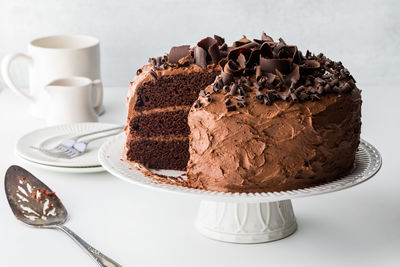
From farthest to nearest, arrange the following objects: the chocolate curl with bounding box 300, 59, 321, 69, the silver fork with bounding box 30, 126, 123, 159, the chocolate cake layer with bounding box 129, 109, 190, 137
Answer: the silver fork with bounding box 30, 126, 123, 159 < the chocolate cake layer with bounding box 129, 109, 190, 137 < the chocolate curl with bounding box 300, 59, 321, 69

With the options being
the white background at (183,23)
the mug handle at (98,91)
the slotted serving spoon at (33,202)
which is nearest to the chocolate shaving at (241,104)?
the slotted serving spoon at (33,202)

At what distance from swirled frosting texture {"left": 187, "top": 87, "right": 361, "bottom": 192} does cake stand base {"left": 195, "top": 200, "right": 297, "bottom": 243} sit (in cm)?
14

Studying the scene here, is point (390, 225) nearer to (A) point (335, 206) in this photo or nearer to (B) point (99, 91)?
(A) point (335, 206)

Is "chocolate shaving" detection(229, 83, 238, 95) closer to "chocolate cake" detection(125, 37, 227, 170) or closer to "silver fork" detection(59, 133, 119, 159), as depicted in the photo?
"chocolate cake" detection(125, 37, 227, 170)

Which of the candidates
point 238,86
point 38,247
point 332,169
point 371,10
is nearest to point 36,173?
point 38,247

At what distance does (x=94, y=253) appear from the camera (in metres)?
1.68

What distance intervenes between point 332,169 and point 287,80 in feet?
0.85

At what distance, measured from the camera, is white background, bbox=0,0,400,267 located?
1.74 metres

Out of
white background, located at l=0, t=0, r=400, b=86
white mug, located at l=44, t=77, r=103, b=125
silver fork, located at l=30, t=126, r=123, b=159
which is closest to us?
silver fork, located at l=30, t=126, r=123, b=159

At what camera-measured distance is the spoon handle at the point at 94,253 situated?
164 centimetres

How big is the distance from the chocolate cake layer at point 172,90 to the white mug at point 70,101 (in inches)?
22.9

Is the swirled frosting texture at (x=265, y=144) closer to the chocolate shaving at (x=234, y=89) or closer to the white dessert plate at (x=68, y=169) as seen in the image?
the chocolate shaving at (x=234, y=89)

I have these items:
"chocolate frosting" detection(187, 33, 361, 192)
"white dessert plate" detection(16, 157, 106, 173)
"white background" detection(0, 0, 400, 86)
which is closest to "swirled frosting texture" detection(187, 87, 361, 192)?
"chocolate frosting" detection(187, 33, 361, 192)

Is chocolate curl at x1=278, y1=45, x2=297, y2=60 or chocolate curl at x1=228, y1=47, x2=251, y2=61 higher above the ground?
chocolate curl at x1=278, y1=45, x2=297, y2=60
